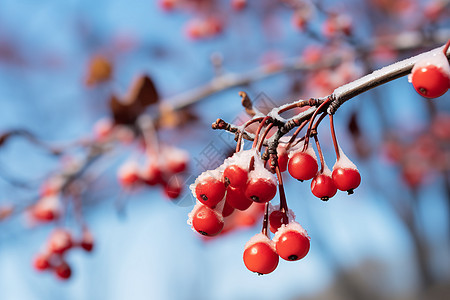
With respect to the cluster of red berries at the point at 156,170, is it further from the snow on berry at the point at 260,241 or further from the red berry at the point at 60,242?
the snow on berry at the point at 260,241

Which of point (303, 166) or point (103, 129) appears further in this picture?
point (103, 129)

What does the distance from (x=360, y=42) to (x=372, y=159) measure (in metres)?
4.57

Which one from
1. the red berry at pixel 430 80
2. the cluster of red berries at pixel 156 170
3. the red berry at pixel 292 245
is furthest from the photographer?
the cluster of red berries at pixel 156 170

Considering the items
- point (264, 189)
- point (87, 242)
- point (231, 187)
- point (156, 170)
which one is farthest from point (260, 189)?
point (87, 242)

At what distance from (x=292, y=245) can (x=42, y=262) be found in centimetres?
227

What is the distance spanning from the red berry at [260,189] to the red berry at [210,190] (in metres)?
0.08

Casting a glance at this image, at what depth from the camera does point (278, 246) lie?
1.07 m

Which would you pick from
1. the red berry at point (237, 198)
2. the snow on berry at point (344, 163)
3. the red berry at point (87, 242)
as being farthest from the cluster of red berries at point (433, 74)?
the red berry at point (87, 242)

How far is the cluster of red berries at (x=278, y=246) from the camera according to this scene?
3.43 ft

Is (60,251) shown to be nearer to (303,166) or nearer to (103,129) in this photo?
(103,129)

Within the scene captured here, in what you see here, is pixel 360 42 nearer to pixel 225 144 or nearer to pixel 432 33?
pixel 432 33

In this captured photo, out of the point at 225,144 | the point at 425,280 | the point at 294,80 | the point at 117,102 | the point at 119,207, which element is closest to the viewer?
the point at 225,144

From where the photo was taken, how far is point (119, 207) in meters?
2.57

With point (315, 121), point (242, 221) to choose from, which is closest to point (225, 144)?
point (315, 121)
